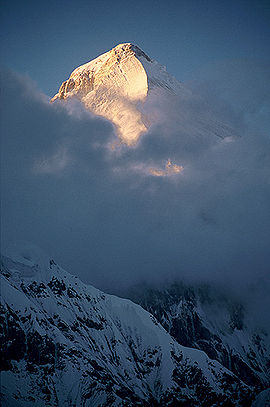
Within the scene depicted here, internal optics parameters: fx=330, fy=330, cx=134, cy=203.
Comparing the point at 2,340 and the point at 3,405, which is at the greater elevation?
the point at 2,340

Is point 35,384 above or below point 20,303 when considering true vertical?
below

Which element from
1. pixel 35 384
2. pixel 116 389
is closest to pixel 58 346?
pixel 35 384

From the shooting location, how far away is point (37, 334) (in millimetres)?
181375

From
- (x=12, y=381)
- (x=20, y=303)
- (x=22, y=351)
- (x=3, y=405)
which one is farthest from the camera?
(x=20, y=303)

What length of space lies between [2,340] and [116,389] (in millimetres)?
71865

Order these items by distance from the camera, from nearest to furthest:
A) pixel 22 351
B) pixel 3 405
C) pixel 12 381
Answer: pixel 3 405, pixel 12 381, pixel 22 351

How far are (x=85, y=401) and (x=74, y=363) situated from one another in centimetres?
2026

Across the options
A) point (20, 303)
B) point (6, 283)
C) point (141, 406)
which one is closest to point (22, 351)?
point (20, 303)

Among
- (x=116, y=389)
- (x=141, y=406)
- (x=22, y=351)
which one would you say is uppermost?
(x=22, y=351)

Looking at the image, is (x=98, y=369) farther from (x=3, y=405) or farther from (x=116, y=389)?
(x=3, y=405)

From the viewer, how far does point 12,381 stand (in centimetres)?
16038

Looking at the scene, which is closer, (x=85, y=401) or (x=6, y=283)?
(x=85, y=401)

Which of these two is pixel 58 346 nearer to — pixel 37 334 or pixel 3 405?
pixel 37 334

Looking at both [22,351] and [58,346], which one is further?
[58,346]
